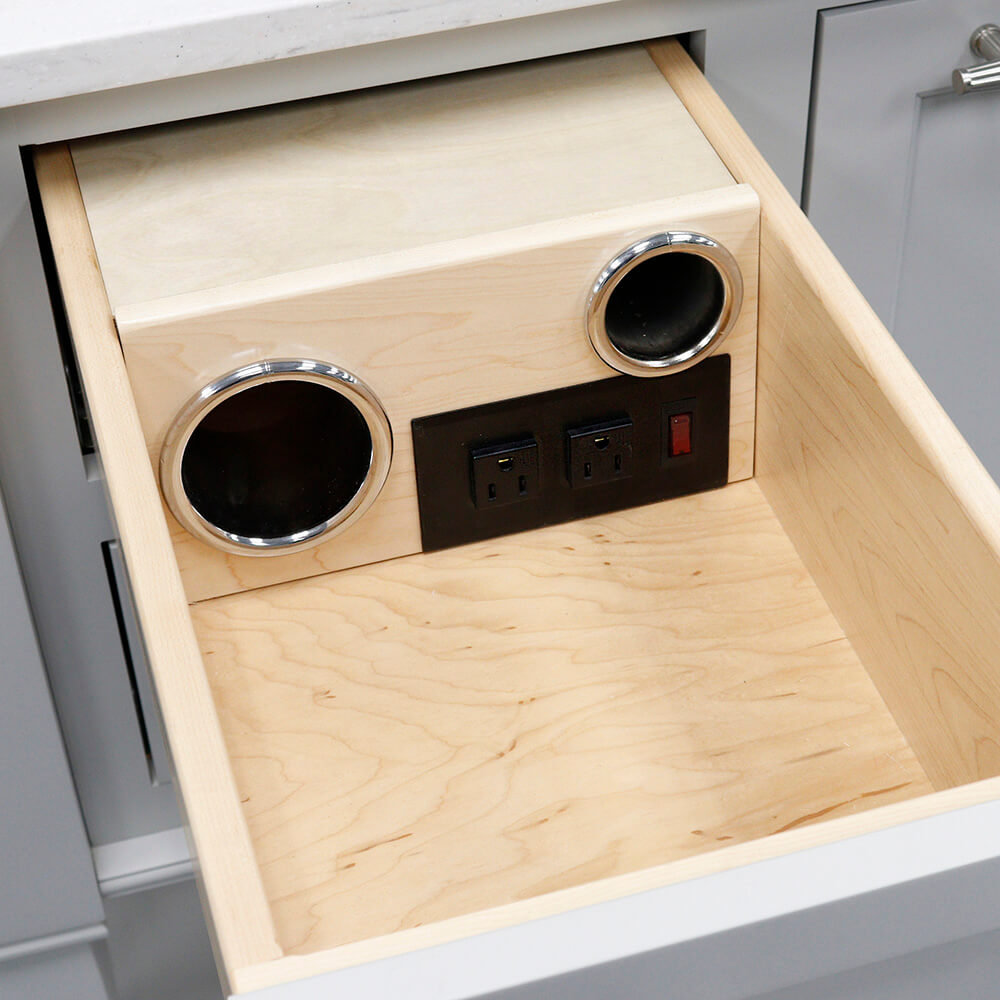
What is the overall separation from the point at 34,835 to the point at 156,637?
47 centimetres

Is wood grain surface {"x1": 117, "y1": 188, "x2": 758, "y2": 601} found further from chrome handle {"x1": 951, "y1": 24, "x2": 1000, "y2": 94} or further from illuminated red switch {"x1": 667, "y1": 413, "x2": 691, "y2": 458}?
chrome handle {"x1": 951, "y1": 24, "x2": 1000, "y2": 94}

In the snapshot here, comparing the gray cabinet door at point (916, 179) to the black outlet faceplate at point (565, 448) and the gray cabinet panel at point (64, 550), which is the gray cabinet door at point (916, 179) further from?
the gray cabinet panel at point (64, 550)

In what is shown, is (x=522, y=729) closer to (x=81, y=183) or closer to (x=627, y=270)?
(x=627, y=270)

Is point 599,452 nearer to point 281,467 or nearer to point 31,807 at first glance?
point 281,467

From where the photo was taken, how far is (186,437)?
2.08ft

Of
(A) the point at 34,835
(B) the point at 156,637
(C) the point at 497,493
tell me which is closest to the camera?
(B) the point at 156,637

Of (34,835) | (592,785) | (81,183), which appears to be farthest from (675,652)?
(34,835)

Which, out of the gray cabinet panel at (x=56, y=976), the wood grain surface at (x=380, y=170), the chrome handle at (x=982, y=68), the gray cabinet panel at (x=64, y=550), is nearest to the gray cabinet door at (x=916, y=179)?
the chrome handle at (x=982, y=68)

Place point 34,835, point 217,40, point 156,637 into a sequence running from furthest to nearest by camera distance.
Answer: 1. point 34,835
2. point 217,40
3. point 156,637

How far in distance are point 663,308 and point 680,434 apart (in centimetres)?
6

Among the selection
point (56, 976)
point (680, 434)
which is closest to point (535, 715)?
point (680, 434)

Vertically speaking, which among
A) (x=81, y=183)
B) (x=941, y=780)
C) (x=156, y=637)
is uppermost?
(x=81, y=183)

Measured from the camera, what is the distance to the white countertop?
592mm

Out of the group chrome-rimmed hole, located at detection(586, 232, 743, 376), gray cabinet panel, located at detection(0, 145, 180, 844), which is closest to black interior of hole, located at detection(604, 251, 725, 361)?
chrome-rimmed hole, located at detection(586, 232, 743, 376)
